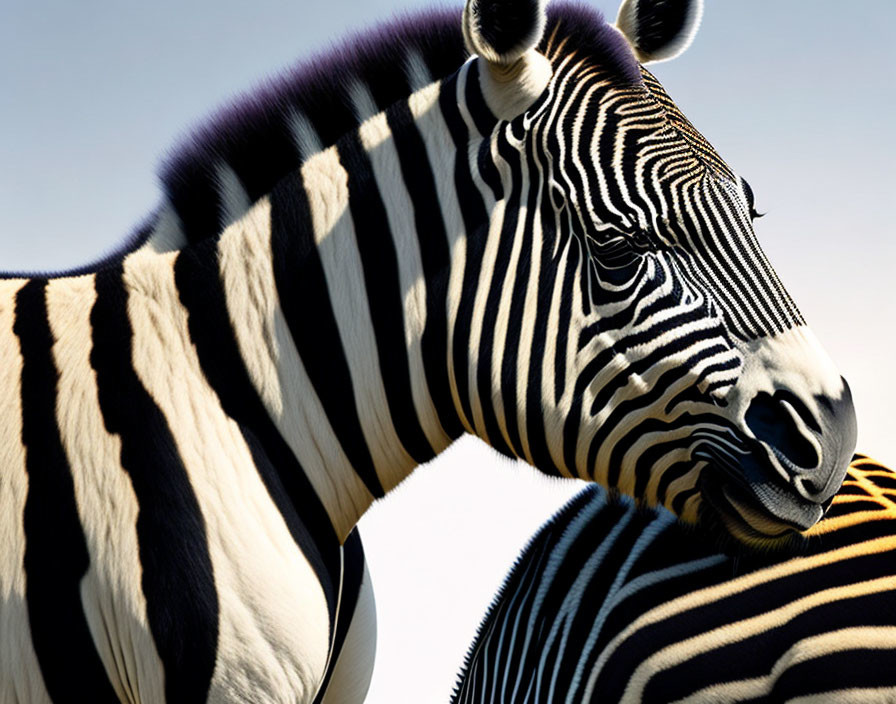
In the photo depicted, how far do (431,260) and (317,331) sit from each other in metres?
0.43

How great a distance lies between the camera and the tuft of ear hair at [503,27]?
2814mm

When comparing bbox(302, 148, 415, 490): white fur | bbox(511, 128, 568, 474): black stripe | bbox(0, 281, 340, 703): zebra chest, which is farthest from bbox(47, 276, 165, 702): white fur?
bbox(511, 128, 568, 474): black stripe

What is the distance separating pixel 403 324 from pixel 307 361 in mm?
326

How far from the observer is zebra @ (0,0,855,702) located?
2.47 m

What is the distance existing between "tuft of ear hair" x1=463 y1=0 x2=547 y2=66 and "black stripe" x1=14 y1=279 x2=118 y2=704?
173 cm

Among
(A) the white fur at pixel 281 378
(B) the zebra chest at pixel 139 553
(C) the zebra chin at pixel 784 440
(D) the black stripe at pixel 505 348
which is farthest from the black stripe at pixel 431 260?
(C) the zebra chin at pixel 784 440

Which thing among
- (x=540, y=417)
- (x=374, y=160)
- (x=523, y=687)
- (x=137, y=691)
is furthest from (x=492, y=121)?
(x=523, y=687)

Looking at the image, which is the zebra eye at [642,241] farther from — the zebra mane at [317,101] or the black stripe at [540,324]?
the zebra mane at [317,101]

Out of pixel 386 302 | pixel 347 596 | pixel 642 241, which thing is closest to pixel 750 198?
pixel 642 241

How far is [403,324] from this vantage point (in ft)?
9.50

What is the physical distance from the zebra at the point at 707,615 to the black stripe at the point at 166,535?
6.16 feet

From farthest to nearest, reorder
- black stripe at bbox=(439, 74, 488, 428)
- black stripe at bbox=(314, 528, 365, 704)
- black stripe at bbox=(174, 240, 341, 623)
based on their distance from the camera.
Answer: black stripe at bbox=(314, 528, 365, 704), black stripe at bbox=(439, 74, 488, 428), black stripe at bbox=(174, 240, 341, 623)

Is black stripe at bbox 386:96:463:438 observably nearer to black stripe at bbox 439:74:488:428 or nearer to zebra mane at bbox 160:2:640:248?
black stripe at bbox 439:74:488:428

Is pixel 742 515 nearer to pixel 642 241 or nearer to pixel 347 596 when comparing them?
pixel 642 241
